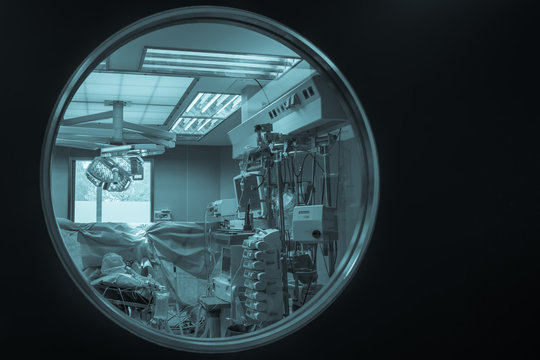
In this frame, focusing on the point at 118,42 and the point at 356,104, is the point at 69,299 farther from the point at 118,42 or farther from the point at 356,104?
the point at 356,104

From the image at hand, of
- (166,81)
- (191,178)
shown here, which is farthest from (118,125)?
(191,178)

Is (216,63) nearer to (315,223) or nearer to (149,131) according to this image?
(149,131)

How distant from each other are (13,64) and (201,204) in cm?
760

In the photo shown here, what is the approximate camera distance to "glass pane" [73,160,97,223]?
809 cm

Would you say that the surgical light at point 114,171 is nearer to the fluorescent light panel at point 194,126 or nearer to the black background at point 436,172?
the fluorescent light panel at point 194,126

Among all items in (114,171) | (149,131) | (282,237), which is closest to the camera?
(282,237)

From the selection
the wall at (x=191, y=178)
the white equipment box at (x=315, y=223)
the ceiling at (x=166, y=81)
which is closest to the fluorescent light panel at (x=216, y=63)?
the ceiling at (x=166, y=81)

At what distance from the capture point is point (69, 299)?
1352 mm

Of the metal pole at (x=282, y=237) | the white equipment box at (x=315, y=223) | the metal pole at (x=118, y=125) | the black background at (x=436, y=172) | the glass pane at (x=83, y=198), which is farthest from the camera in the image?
the glass pane at (x=83, y=198)

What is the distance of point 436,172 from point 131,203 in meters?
7.29

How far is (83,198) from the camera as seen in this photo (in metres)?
8.13

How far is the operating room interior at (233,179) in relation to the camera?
10.9 ft

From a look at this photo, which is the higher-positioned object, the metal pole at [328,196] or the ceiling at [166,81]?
the ceiling at [166,81]

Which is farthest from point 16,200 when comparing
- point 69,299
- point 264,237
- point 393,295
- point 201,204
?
point 201,204
